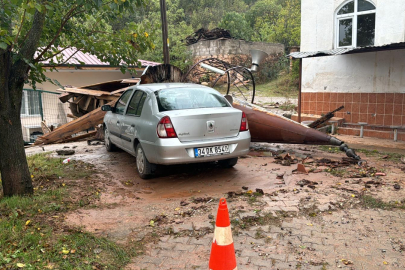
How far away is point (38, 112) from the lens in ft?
48.4

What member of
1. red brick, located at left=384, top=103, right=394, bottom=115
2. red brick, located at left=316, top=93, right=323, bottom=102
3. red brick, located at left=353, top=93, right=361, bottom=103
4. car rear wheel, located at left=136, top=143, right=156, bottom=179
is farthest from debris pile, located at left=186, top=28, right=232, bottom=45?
car rear wheel, located at left=136, top=143, right=156, bottom=179

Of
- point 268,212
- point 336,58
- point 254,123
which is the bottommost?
point 268,212

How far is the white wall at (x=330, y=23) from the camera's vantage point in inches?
368

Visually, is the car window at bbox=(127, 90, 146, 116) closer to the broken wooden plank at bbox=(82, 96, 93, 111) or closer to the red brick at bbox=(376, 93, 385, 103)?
the broken wooden plank at bbox=(82, 96, 93, 111)

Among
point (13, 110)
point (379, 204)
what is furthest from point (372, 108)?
point (13, 110)

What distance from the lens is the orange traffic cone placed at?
2.72m

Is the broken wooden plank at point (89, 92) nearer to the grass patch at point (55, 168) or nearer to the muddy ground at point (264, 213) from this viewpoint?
the grass patch at point (55, 168)

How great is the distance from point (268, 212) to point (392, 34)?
7546 millimetres

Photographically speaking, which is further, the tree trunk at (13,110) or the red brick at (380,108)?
the red brick at (380,108)

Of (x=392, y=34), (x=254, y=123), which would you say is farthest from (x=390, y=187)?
(x=392, y=34)

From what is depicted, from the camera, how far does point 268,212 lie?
4441 mm

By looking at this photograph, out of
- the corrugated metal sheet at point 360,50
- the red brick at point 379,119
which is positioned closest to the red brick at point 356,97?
the red brick at point 379,119

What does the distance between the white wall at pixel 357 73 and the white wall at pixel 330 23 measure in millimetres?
417

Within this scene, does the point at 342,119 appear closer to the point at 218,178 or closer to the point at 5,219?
the point at 218,178
